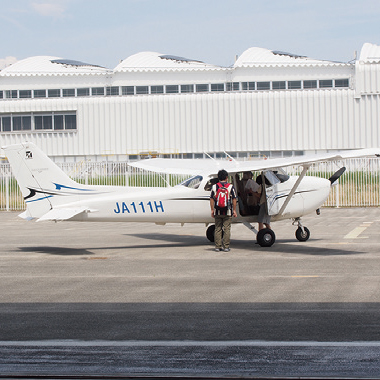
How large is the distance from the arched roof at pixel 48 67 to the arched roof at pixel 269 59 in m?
11.4

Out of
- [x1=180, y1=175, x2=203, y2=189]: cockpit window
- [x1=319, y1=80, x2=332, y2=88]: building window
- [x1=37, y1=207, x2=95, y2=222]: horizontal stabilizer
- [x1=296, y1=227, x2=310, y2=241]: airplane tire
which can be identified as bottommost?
[x1=296, y1=227, x2=310, y2=241]: airplane tire

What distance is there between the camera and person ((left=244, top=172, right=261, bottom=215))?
16203 millimetres

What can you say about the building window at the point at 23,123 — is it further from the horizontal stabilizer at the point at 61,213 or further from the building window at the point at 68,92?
the horizontal stabilizer at the point at 61,213

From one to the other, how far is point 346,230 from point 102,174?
17843 millimetres

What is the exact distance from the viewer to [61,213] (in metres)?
14.5

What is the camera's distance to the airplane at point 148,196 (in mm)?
15117

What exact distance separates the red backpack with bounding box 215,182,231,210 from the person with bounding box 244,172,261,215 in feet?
4.01

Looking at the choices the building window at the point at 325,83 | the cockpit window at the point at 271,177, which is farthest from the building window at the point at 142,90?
the cockpit window at the point at 271,177

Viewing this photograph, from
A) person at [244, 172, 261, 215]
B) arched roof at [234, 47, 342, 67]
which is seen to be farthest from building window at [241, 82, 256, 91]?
person at [244, 172, 261, 215]

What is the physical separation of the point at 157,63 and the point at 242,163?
37293 mm

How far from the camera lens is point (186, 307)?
338 inches

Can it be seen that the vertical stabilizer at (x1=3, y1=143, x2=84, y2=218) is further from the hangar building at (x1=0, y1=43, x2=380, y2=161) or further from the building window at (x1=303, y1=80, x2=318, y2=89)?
the building window at (x1=303, y1=80, x2=318, y2=89)

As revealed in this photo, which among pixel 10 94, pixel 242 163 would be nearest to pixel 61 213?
pixel 242 163

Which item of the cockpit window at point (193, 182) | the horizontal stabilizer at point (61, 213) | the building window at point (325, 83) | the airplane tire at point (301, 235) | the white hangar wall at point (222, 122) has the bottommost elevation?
the airplane tire at point (301, 235)
